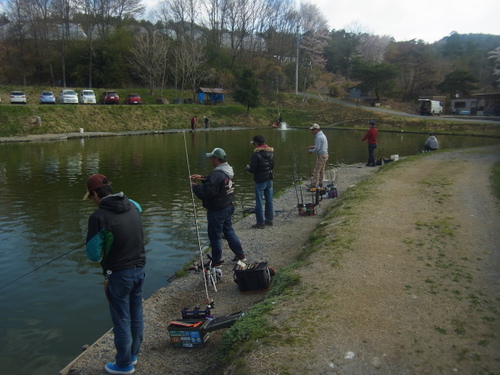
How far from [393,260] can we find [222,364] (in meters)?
3.53

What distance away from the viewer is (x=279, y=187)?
16.7 m

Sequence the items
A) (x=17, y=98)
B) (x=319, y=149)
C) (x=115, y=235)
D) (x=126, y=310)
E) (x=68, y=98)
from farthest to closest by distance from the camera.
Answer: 1. (x=68, y=98)
2. (x=17, y=98)
3. (x=319, y=149)
4. (x=126, y=310)
5. (x=115, y=235)

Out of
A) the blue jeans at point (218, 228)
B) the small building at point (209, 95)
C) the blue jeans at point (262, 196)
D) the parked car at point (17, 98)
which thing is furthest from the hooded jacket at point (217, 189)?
the small building at point (209, 95)

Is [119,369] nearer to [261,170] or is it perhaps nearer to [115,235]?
[115,235]

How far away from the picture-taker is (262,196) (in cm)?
996

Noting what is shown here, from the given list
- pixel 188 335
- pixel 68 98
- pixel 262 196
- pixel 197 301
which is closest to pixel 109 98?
pixel 68 98

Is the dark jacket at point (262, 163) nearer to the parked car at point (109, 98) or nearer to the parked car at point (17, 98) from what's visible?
the parked car at point (17, 98)

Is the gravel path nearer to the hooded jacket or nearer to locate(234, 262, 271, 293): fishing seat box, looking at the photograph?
locate(234, 262, 271, 293): fishing seat box

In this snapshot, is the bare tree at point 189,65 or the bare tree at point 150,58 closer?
the bare tree at point 150,58

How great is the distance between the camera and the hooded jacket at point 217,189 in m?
6.88

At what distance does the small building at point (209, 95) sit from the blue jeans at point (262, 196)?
48131 mm

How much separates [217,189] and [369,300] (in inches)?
118

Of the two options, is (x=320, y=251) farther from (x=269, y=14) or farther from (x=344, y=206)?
(x=269, y=14)

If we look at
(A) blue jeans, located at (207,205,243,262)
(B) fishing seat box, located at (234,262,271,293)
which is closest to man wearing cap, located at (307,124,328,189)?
(A) blue jeans, located at (207,205,243,262)
